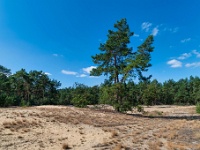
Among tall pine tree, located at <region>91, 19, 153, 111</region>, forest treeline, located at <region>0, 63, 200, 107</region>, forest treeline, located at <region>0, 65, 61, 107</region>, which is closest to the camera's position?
tall pine tree, located at <region>91, 19, 153, 111</region>

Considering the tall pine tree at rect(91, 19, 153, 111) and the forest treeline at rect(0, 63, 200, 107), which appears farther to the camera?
the forest treeline at rect(0, 63, 200, 107)

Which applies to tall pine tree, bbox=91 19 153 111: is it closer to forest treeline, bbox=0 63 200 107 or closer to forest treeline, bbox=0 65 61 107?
forest treeline, bbox=0 63 200 107

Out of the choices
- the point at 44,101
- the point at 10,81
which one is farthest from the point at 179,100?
the point at 10,81

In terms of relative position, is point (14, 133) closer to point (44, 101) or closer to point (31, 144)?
point (31, 144)

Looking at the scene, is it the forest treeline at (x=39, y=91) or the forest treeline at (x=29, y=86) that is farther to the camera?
the forest treeline at (x=29, y=86)

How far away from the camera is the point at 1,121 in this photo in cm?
1456

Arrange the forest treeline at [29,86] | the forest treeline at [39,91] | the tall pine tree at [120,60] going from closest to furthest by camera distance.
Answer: the tall pine tree at [120,60] < the forest treeline at [39,91] < the forest treeline at [29,86]

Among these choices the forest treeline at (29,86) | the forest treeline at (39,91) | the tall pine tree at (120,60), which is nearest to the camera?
the tall pine tree at (120,60)

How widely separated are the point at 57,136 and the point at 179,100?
92.6 metres

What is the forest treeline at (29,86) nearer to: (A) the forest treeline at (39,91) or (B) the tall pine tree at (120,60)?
(A) the forest treeline at (39,91)

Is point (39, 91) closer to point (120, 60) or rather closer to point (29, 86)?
point (29, 86)

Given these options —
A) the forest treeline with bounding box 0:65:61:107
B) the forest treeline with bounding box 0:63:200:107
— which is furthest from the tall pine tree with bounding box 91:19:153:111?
the forest treeline with bounding box 0:65:61:107

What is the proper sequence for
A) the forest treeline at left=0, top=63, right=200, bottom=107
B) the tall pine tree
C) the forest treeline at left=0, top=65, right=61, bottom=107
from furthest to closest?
the forest treeline at left=0, top=65, right=61, bottom=107, the forest treeline at left=0, top=63, right=200, bottom=107, the tall pine tree

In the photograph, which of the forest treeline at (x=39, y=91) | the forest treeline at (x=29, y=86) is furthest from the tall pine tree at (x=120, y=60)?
the forest treeline at (x=29, y=86)
